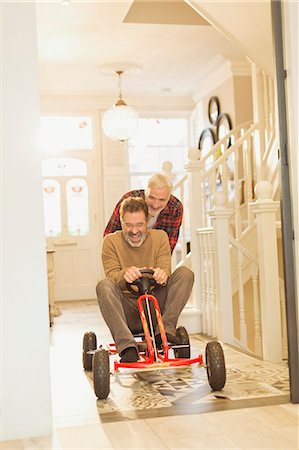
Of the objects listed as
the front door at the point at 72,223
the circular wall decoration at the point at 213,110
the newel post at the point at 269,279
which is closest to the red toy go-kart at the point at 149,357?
the newel post at the point at 269,279

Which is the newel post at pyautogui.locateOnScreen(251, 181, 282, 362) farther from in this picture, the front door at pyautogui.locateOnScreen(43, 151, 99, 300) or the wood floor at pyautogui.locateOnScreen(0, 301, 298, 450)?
the front door at pyautogui.locateOnScreen(43, 151, 99, 300)

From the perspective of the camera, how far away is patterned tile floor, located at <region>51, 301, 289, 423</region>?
292 cm

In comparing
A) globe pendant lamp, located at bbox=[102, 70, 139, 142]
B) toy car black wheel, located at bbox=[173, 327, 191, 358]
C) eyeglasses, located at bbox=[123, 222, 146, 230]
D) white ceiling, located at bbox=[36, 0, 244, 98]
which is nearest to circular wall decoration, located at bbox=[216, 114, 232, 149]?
white ceiling, located at bbox=[36, 0, 244, 98]

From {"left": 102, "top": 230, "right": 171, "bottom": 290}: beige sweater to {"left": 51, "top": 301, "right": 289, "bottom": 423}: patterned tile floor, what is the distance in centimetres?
61

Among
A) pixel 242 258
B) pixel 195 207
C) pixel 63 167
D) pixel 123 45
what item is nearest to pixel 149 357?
pixel 242 258

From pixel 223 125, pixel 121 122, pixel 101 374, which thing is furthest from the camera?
pixel 223 125

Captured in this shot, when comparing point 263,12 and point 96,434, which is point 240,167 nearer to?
point 263,12

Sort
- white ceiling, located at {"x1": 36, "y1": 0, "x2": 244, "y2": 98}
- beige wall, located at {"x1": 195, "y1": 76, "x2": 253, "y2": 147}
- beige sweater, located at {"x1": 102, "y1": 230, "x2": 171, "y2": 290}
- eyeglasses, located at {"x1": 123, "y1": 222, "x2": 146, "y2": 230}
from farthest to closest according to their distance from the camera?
beige wall, located at {"x1": 195, "y1": 76, "x2": 253, "y2": 147}, white ceiling, located at {"x1": 36, "y1": 0, "x2": 244, "y2": 98}, beige sweater, located at {"x1": 102, "y1": 230, "x2": 171, "y2": 290}, eyeglasses, located at {"x1": 123, "y1": 222, "x2": 146, "y2": 230}

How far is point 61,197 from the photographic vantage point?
30.1ft

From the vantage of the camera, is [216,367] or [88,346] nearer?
[216,367]

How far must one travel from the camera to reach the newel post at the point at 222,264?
4.58 metres

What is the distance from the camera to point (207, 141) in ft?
28.8

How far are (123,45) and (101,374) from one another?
188 inches

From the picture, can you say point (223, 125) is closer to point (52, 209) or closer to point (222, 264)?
point (52, 209)
